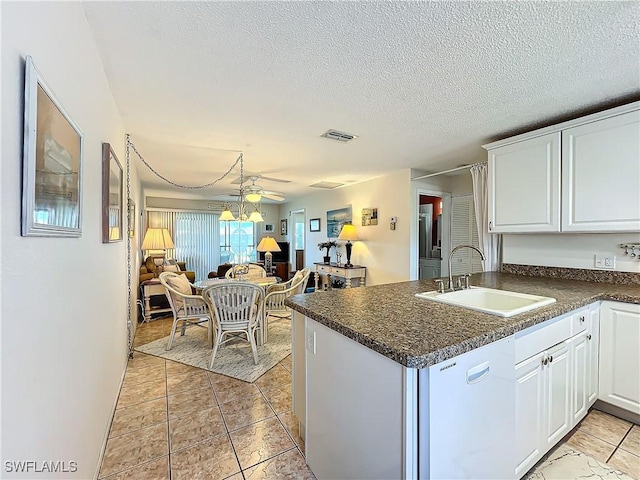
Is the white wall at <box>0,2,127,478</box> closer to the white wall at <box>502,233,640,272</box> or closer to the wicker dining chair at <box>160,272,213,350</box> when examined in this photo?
the wicker dining chair at <box>160,272,213,350</box>

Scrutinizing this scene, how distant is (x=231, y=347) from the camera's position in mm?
3434

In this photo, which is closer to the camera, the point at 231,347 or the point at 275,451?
the point at 275,451

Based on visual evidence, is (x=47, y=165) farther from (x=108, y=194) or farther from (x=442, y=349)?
(x=442, y=349)

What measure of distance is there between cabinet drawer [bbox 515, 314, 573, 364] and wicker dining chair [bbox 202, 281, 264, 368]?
2269mm

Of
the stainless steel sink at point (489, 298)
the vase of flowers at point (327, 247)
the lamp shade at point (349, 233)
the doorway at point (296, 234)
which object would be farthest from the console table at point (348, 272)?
the stainless steel sink at point (489, 298)

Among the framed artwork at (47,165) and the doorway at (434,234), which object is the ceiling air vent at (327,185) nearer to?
the doorway at (434,234)

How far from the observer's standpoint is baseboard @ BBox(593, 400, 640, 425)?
200 cm

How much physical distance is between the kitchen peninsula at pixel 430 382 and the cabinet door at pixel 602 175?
64 cm

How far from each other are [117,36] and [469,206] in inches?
188

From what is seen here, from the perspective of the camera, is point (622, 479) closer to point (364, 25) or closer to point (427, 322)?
point (427, 322)

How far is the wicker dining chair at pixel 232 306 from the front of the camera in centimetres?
287

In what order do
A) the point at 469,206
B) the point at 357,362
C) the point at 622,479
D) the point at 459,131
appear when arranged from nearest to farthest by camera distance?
the point at 357,362, the point at 622,479, the point at 459,131, the point at 469,206

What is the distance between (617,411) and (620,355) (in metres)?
0.44

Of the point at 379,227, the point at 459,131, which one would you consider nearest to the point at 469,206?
the point at 379,227
